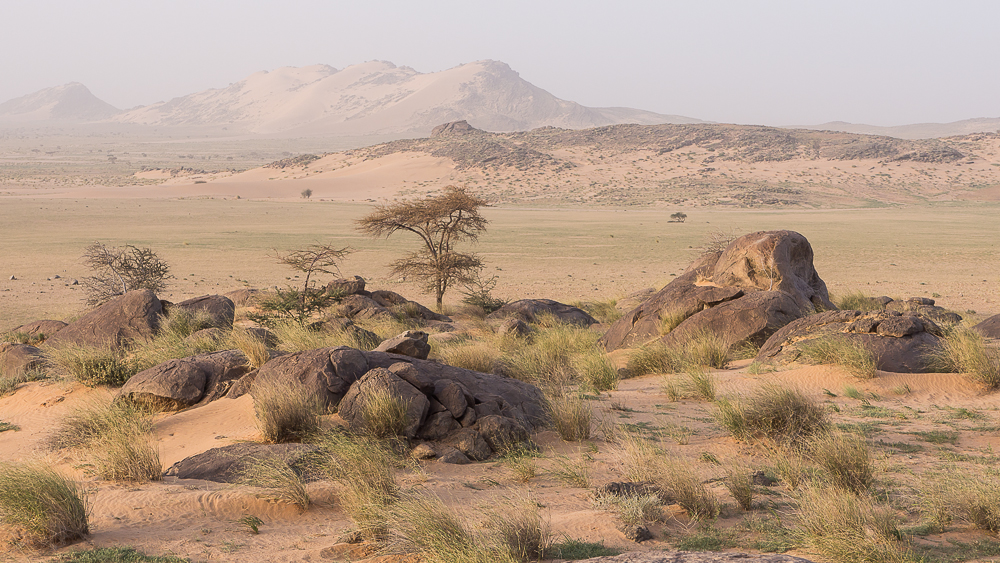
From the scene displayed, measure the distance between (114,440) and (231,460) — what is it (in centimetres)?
107

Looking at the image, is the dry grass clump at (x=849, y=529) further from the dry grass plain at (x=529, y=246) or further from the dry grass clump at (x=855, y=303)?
the dry grass plain at (x=529, y=246)

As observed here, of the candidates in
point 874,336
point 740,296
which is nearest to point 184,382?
point 740,296

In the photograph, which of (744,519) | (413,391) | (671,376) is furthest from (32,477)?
(671,376)

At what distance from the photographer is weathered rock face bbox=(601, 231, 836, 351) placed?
13.0 meters

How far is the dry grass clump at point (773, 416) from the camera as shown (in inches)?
293

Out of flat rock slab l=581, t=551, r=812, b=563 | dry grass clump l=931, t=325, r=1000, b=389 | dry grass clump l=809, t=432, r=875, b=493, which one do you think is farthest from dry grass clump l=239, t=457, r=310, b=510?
dry grass clump l=931, t=325, r=1000, b=389

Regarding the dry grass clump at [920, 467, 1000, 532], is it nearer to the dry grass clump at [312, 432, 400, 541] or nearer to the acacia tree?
the dry grass clump at [312, 432, 400, 541]

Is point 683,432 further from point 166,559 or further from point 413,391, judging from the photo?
point 166,559

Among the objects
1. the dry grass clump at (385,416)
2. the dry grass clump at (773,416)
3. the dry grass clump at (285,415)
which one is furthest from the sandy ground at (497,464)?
the dry grass clump at (385,416)

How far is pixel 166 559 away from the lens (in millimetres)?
4789

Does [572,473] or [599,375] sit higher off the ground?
[572,473]

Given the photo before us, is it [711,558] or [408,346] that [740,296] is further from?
[711,558]

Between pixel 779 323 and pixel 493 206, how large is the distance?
60.4m

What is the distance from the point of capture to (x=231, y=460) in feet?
22.5
